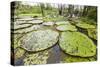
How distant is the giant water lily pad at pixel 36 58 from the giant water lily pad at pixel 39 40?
5cm

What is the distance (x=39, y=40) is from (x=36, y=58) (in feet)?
0.61

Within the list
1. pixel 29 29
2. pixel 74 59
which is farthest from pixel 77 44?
pixel 29 29

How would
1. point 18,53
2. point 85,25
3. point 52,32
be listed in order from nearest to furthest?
point 18,53, point 52,32, point 85,25

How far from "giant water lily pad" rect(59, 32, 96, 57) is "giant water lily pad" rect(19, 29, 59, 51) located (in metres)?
0.10

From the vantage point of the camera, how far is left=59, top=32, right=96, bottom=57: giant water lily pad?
79.5 inches

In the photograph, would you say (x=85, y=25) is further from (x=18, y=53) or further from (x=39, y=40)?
(x=18, y=53)

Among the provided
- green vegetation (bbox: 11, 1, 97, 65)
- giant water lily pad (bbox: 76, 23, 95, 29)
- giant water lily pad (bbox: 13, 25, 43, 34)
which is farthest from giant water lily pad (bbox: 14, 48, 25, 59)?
giant water lily pad (bbox: 76, 23, 95, 29)

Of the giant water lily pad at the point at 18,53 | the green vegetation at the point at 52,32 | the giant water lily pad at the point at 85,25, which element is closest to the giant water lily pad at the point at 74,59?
the green vegetation at the point at 52,32

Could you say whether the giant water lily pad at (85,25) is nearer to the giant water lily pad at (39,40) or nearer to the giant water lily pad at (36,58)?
the giant water lily pad at (39,40)

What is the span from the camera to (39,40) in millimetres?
1922

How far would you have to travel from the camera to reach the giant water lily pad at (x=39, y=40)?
1873 millimetres

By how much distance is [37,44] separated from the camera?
6.27 ft

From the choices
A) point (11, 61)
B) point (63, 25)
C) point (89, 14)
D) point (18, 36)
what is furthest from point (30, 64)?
point (89, 14)

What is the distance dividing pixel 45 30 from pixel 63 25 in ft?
0.71
